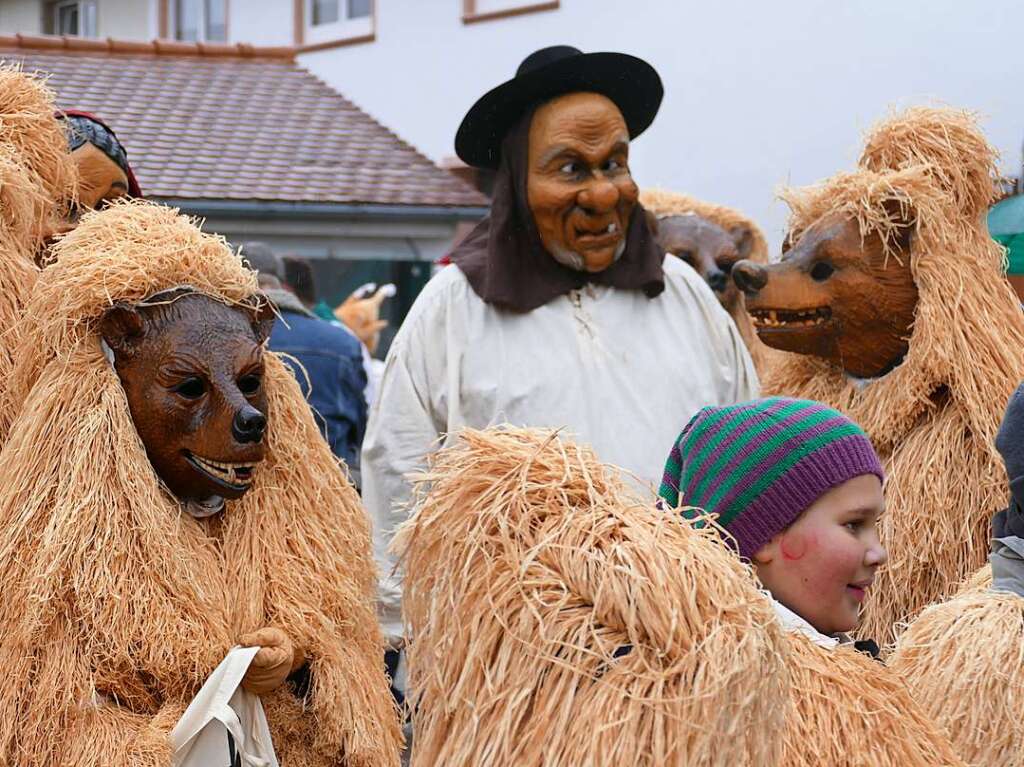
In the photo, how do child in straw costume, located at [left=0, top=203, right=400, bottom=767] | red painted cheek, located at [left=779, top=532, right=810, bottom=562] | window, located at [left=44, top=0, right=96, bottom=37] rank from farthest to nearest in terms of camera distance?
1. window, located at [left=44, top=0, right=96, bottom=37]
2. child in straw costume, located at [left=0, top=203, right=400, bottom=767]
3. red painted cheek, located at [left=779, top=532, right=810, bottom=562]

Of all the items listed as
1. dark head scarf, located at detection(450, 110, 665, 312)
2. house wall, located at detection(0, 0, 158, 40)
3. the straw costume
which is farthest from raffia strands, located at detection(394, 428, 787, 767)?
house wall, located at detection(0, 0, 158, 40)

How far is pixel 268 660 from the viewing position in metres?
2.96

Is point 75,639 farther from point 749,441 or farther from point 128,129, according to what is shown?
point 128,129

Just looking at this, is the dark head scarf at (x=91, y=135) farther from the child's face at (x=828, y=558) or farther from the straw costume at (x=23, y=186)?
the child's face at (x=828, y=558)

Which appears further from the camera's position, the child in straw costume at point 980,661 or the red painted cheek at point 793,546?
the child in straw costume at point 980,661

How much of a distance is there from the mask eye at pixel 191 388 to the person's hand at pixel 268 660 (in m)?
0.47

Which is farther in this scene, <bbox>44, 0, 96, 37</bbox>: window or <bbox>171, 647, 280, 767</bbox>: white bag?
<bbox>44, 0, 96, 37</bbox>: window

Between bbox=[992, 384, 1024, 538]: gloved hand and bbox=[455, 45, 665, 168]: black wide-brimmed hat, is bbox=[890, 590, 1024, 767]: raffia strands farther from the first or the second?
bbox=[455, 45, 665, 168]: black wide-brimmed hat

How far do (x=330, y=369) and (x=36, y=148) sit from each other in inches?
86.0

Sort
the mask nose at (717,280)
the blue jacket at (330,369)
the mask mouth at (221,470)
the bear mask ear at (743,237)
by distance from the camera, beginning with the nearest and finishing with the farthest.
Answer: the mask mouth at (221,470), the blue jacket at (330,369), the mask nose at (717,280), the bear mask ear at (743,237)

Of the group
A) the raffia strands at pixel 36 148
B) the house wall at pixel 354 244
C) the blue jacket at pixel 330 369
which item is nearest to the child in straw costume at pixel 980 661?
the raffia strands at pixel 36 148

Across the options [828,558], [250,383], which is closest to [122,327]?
[250,383]

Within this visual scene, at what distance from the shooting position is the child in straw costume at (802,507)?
92.3 inches

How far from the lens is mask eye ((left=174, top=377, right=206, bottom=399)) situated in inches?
121
